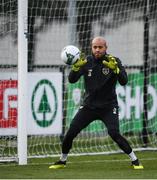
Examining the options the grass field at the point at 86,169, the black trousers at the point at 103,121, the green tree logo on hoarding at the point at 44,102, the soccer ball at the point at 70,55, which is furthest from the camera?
the green tree logo on hoarding at the point at 44,102

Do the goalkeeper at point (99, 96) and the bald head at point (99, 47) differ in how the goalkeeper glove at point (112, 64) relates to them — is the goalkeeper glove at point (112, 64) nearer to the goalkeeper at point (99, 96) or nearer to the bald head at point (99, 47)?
the goalkeeper at point (99, 96)

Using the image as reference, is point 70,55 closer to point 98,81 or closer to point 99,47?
point 99,47

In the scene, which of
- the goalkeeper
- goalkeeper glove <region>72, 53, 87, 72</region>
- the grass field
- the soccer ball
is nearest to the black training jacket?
the goalkeeper

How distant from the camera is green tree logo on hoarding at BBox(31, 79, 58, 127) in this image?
1661cm

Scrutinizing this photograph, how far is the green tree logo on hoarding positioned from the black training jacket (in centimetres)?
335

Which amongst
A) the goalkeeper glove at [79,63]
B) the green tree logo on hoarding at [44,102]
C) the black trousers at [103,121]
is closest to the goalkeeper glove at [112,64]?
the goalkeeper glove at [79,63]

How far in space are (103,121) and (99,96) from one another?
0.38 meters

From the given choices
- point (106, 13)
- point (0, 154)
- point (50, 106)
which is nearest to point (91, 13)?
point (106, 13)

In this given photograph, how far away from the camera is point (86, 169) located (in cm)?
1324

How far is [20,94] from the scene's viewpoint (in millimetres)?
14109

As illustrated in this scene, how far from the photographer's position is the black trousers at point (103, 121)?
13.2 metres

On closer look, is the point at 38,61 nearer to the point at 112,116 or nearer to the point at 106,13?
the point at 106,13

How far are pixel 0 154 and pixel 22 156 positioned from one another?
879mm

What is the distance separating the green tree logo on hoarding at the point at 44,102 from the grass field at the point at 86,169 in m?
1.19
